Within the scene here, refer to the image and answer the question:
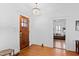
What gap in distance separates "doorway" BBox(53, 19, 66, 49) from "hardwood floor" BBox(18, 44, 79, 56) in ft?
0.31

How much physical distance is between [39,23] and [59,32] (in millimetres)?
344

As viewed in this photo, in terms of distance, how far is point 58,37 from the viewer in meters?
1.51

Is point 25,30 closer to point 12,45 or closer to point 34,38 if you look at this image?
point 34,38

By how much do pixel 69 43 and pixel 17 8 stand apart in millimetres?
944

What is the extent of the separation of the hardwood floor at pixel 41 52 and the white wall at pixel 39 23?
8 cm

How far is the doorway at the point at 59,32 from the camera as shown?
145cm

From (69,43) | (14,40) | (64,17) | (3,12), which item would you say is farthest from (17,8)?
(69,43)

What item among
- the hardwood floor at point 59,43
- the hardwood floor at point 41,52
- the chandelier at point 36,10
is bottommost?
the hardwood floor at point 41,52

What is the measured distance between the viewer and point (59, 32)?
4.83 feet

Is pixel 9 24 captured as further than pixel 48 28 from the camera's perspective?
No

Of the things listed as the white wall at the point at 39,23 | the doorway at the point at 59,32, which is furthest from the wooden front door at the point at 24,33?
the doorway at the point at 59,32

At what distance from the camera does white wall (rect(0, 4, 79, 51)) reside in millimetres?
1387

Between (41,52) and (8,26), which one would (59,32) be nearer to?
(41,52)

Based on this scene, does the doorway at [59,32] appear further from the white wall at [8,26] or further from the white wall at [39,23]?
the white wall at [8,26]
